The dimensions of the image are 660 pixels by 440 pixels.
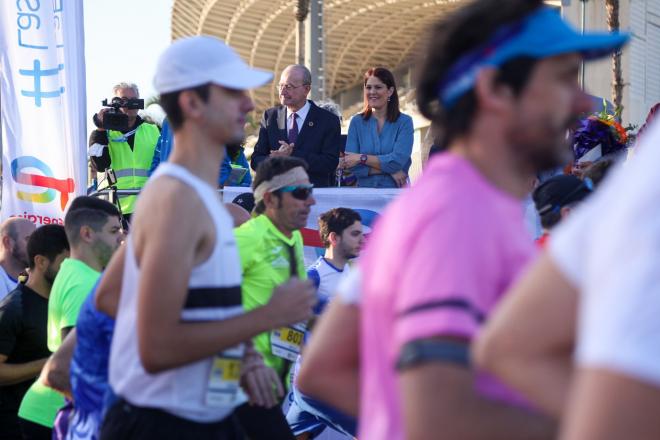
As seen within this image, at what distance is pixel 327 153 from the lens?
8.88 m

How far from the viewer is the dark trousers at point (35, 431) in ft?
18.7

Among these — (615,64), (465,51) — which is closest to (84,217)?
(465,51)

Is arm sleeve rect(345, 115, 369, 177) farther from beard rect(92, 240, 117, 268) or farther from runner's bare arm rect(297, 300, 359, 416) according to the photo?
runner's bare arm rect(297, 300, 359, 416)

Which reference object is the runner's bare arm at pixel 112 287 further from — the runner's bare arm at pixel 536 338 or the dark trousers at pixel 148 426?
the runner's bare arm at pixel 536 338

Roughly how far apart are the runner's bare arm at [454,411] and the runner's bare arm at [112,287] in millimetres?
1869

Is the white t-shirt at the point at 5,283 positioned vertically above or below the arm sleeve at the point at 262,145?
below

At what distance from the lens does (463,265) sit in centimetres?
186

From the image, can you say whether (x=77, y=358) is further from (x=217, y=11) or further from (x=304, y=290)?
(x=217, y=11)

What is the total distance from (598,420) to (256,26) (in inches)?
2316

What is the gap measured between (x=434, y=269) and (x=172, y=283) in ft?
4.41

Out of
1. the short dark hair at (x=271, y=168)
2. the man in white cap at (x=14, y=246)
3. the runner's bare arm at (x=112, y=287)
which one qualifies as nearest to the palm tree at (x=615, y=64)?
the man in white cap at (x=14, y=246)

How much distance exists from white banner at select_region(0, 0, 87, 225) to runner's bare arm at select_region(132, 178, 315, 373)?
223 inches

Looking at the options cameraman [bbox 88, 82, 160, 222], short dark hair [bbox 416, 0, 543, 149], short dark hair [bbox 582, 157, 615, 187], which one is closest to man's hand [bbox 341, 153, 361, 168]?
cameraman [bbox 88, 82, 160, 222]

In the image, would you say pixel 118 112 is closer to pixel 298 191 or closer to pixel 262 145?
pixel 262 145
